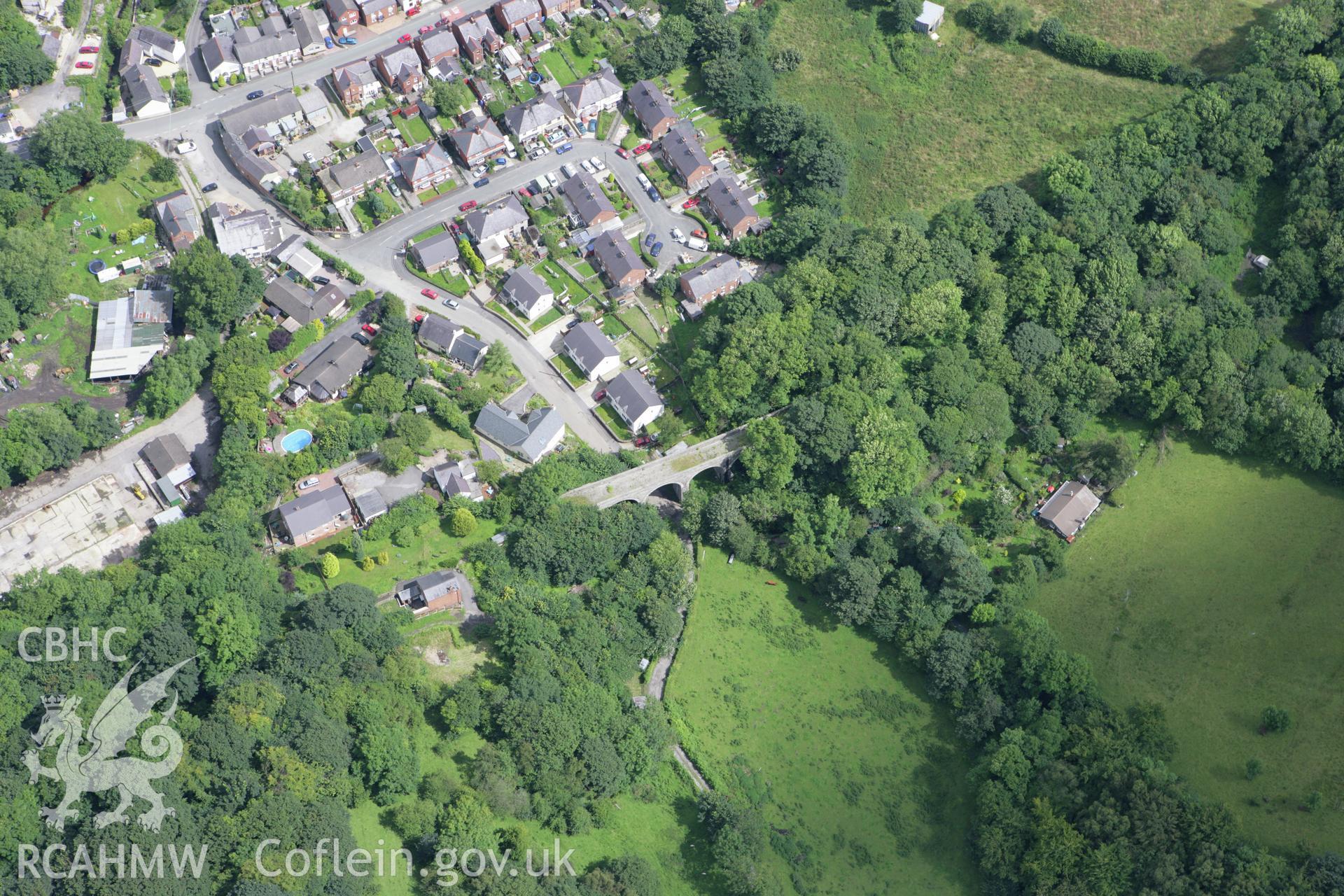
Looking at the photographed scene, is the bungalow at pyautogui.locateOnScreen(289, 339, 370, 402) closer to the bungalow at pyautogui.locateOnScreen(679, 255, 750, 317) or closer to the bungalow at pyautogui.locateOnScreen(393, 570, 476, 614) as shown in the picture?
the bungalow at pyautogui.locateOnScreen(393, 570, 476, 614)

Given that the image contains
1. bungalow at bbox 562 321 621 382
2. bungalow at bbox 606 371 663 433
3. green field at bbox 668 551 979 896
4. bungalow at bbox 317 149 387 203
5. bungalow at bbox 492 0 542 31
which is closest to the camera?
green field at bbox 668 551 979 896

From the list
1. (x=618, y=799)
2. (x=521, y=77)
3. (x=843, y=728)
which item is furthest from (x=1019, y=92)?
(x=618, y=799)

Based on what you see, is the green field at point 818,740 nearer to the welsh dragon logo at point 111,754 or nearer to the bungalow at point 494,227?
the bungalow at point 494,227

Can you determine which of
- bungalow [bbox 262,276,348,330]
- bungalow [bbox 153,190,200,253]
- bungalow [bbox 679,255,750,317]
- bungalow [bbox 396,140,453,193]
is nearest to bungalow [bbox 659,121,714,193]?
bungalow [bbox 679,255,750,317]

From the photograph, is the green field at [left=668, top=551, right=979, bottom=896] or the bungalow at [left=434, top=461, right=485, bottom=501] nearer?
the green field at [left=668, top=551, right=979, bottom=896]

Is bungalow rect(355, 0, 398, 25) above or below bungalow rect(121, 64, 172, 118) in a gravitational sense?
above

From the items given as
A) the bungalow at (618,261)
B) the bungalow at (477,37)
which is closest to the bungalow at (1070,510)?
the bungalow at (618,261)

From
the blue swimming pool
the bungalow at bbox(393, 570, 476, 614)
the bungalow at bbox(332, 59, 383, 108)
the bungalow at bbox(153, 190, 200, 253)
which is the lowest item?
the bungalow at bbox(393, 570, 476, 614)
